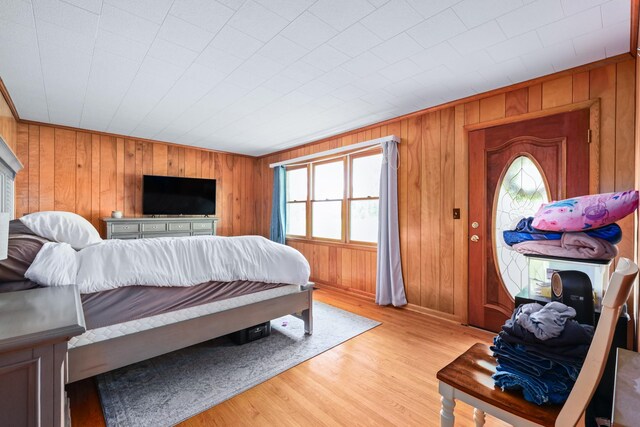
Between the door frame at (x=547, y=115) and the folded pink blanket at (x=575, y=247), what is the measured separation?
1.30m

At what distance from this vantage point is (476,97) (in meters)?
2.89

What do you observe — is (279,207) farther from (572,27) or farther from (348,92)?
(572,27)

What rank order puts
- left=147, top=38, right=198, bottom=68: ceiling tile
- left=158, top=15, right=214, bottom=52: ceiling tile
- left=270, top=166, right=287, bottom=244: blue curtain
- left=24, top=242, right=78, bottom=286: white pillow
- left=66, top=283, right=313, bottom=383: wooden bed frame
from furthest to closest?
left=270, top=166, right=287, bottom=244: blue curtain → left=147, top=38, right=198, bottom=68: ceiling tile → left=158, top=15, right=214, bottom=52: ceiling tile → left=66, top=283, right=313, bottom=383: wooden bed frame → left=24, top=242, right=78, bottom=286: white pillow

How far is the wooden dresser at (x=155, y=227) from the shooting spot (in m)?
4.12

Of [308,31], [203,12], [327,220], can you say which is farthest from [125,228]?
[308,31]

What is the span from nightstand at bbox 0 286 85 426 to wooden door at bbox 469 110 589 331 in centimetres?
311

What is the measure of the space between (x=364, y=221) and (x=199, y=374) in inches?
108

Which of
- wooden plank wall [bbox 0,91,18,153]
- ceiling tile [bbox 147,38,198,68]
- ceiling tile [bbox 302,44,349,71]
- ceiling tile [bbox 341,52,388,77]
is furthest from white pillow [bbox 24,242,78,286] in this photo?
ceiling tile [bbox 341,52,388,77]

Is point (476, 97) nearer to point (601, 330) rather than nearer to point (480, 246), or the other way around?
point (480, 246)

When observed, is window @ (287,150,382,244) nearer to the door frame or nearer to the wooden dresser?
the door frame

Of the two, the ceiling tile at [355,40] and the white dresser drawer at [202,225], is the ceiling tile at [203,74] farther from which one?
the white dresser drawer at [202,225]

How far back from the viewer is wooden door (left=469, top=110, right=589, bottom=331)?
238cm

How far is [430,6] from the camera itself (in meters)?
1.67

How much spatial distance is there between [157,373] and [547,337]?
2.31 metres
